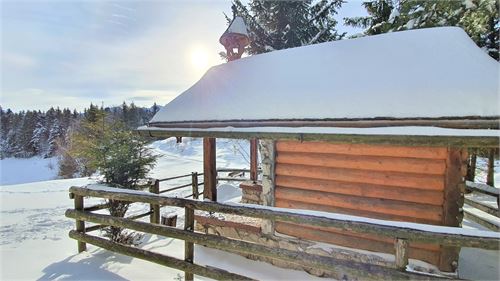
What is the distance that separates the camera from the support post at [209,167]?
245 inches

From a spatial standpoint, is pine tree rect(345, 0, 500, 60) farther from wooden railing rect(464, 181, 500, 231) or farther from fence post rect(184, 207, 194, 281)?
fence post rect(184, 207, 194, 281)

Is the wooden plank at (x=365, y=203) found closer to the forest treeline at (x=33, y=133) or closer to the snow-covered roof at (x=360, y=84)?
the snow-covered roof at (x=360, y=84)

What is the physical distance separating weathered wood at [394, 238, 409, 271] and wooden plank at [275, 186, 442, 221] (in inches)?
71.0

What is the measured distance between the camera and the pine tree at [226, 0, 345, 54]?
14828mm

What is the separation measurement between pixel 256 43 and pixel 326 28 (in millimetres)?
3702

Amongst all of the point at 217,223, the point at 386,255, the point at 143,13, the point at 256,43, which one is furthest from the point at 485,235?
the point at 256,43

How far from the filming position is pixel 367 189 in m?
4.70

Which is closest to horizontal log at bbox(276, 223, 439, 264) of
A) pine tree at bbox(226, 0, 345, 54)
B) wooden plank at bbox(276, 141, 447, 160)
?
wooden plank at bbox(276, 141, 447, 160)

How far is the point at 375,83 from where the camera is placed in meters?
4.75

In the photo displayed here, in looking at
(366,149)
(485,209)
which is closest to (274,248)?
(366,149)

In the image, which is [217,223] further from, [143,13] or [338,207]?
[143,13]

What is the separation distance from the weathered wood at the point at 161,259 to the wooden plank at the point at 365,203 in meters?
2.21

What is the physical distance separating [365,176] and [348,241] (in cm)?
115

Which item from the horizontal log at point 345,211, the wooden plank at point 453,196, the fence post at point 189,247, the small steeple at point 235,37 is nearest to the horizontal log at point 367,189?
the wooden plank at point 453,196
